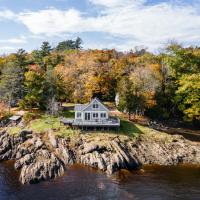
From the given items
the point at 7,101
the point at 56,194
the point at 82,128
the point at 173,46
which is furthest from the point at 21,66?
the point at 56,194

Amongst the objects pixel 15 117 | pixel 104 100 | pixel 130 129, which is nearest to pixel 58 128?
pixel 15 117

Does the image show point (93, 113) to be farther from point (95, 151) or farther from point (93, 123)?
point (95, 151)

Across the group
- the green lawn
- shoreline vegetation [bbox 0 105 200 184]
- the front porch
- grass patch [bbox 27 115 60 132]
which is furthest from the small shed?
the front porch

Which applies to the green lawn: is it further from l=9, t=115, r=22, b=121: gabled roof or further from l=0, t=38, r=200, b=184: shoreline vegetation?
l=9, t=115, r=22, b=121: gabled roof

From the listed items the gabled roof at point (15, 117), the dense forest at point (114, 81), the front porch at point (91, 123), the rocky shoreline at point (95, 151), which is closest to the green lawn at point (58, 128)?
the front porch at point (91, 123)

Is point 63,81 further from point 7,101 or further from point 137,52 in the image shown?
point 137,52

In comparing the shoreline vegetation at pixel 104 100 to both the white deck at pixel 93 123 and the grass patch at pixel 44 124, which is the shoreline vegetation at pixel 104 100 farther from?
the white deck at pixel 93 123
